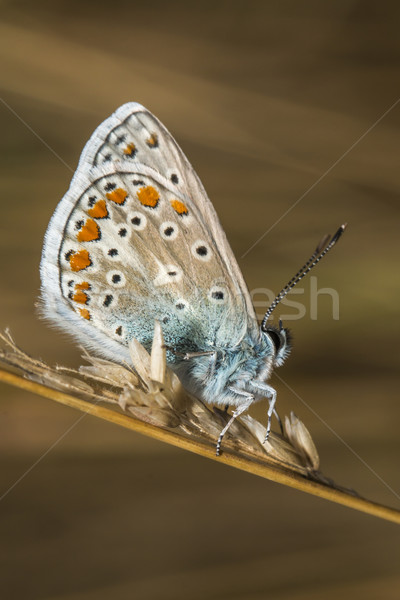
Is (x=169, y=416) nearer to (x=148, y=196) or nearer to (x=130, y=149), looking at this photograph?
(x=148, y=196)

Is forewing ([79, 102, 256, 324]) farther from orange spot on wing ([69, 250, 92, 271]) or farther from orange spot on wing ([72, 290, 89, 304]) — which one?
orange spot on wing ([72, 290, 89, 304])

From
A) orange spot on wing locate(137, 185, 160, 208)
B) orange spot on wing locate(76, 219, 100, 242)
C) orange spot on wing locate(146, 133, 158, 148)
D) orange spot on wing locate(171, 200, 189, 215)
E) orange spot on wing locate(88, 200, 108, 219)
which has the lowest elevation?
orange spot on wing locate(76, 219, 100, 242)

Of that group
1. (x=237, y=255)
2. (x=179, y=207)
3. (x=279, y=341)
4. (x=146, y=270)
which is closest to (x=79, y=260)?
(x=146, y=270)

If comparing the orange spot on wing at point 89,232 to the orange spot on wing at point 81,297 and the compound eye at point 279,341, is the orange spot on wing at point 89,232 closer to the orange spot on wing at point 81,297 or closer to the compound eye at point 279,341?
the orange spot on wing at point 81,297

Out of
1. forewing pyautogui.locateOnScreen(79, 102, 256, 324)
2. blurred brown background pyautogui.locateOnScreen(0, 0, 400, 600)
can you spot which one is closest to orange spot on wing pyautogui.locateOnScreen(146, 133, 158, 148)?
forewing pyautogui.locateOnScreen(79, 102, 256, 324)

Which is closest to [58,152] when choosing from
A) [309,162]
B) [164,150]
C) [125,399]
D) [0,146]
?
[0,146]

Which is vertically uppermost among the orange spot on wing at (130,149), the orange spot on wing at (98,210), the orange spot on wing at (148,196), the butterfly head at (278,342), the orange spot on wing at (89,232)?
the orange spot on wing at (130,149)

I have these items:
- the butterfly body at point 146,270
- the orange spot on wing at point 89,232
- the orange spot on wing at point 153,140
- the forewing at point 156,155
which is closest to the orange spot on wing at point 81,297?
the butterfly body at point 146,270
